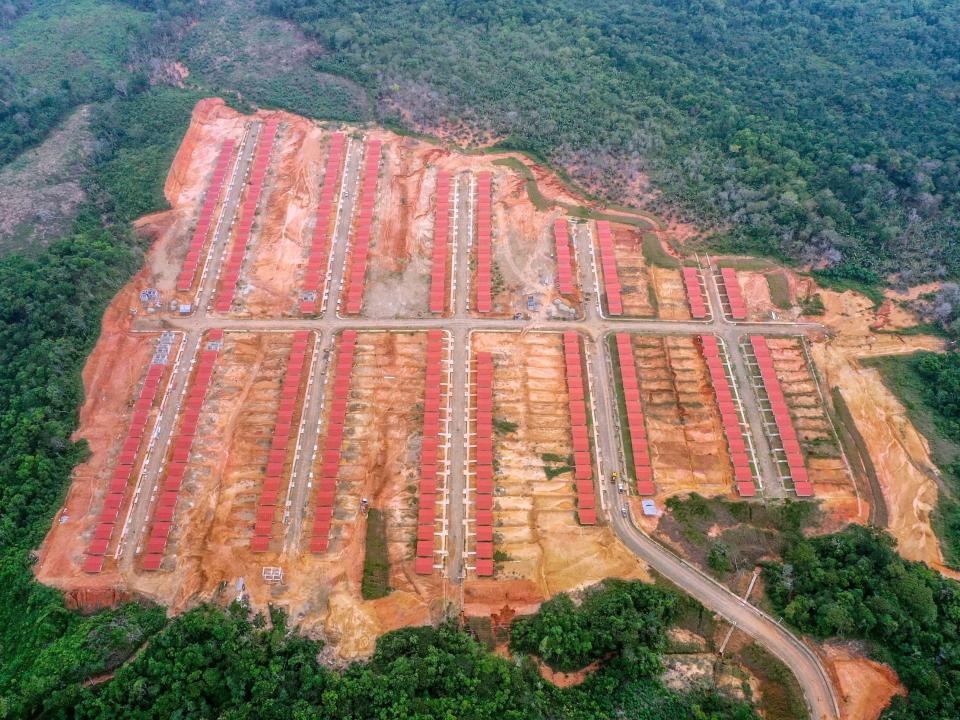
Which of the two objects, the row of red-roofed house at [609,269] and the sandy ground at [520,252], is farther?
the sandy ground at [520,252]

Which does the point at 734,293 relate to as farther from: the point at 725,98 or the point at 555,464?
the point at 725,98

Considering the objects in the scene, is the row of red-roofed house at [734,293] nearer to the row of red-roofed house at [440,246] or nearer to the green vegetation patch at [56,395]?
the row of red-roofed house at [440,246]

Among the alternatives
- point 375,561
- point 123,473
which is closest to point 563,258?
point 375,561

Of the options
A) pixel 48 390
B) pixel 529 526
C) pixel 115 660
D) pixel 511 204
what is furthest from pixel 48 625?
pixel 511 204

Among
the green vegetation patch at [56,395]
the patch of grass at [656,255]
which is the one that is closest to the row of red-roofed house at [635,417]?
the patch of grass at [656,255]

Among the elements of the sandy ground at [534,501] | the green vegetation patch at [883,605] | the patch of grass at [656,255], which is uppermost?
the patch of grass at [656,255]

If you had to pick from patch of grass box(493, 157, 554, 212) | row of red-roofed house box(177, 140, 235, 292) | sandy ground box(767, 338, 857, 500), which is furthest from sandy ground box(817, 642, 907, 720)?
row of red-roofed house box(177, 140, 235, 292)

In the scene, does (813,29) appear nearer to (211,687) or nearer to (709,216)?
(709,216)
